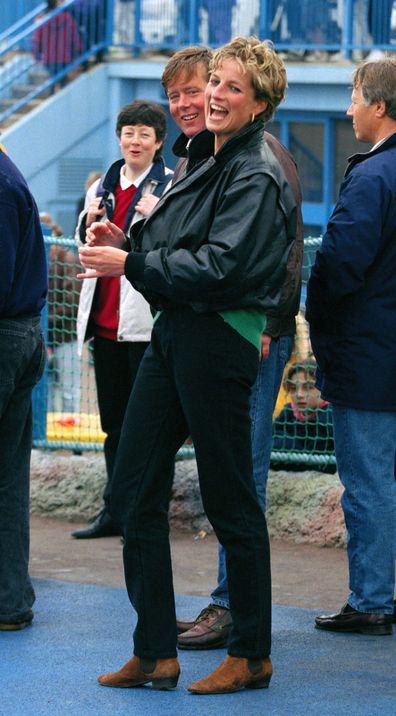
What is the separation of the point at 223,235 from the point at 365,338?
3.53 feet

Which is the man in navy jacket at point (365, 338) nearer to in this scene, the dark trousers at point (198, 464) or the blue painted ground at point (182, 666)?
the blue painted ground at point (182, 666)

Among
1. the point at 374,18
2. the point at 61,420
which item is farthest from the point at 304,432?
the point at 374,18

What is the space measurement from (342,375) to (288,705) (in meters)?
1.27

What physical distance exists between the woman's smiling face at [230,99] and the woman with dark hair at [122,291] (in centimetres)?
183

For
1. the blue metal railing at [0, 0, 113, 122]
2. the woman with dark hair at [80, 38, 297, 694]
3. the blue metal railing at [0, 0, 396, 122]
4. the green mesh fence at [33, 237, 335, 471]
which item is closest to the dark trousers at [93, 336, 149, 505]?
the green mesh fence at [33, 237, 335, 471]

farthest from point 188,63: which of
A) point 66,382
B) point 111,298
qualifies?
point 66,382

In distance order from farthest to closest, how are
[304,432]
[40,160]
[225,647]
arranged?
1. [40,160]
2. [304,432]
3. [225,647]

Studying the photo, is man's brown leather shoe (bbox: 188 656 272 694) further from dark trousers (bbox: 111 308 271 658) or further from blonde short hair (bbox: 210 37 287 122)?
blonde short hair (bbox: 210 37 287 122)

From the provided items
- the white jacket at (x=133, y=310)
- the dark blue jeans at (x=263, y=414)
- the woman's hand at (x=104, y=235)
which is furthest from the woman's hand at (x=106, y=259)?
the white jacket at (x=133, y=310)

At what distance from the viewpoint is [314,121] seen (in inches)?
719

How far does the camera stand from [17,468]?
530 centimetres

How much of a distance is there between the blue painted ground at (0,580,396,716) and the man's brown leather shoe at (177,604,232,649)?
42mm

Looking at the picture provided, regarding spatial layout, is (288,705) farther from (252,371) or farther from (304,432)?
(304,432)

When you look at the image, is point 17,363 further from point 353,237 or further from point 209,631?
point 353,237
